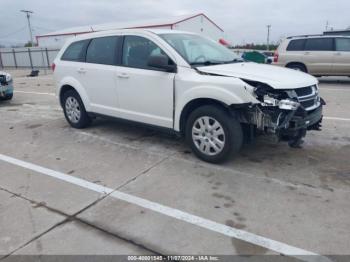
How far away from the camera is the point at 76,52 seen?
19.1 feet

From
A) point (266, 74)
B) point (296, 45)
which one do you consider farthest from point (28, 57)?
point (266, 74)

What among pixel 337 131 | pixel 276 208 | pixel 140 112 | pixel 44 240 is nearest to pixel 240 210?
pixel 276 208

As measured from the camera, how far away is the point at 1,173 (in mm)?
4250

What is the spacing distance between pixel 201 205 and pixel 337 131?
364cm

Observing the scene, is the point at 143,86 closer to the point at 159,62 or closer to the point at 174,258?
→ the point at 159,62

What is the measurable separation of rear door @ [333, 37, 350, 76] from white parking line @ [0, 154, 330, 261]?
1064 cm

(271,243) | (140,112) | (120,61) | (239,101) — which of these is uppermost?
(120,61)

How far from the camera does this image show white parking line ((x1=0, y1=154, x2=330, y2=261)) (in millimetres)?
2564

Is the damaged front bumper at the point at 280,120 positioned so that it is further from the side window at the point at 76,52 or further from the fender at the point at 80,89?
the side window at the point at 76,52

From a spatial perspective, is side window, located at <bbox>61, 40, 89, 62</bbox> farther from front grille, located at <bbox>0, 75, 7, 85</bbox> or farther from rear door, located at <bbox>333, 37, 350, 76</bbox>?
rear door, located at <bbox>333, 37, 350, 76</bbox>

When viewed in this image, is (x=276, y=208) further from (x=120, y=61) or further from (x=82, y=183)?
(x=120, y=61)

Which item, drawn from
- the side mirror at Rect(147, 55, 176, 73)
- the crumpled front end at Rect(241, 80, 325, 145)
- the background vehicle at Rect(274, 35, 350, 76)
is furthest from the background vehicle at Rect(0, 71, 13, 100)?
the background vehicle at Rect(274, 35, 350, 76)

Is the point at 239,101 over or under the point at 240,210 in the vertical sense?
over

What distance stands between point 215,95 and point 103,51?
2.42m
